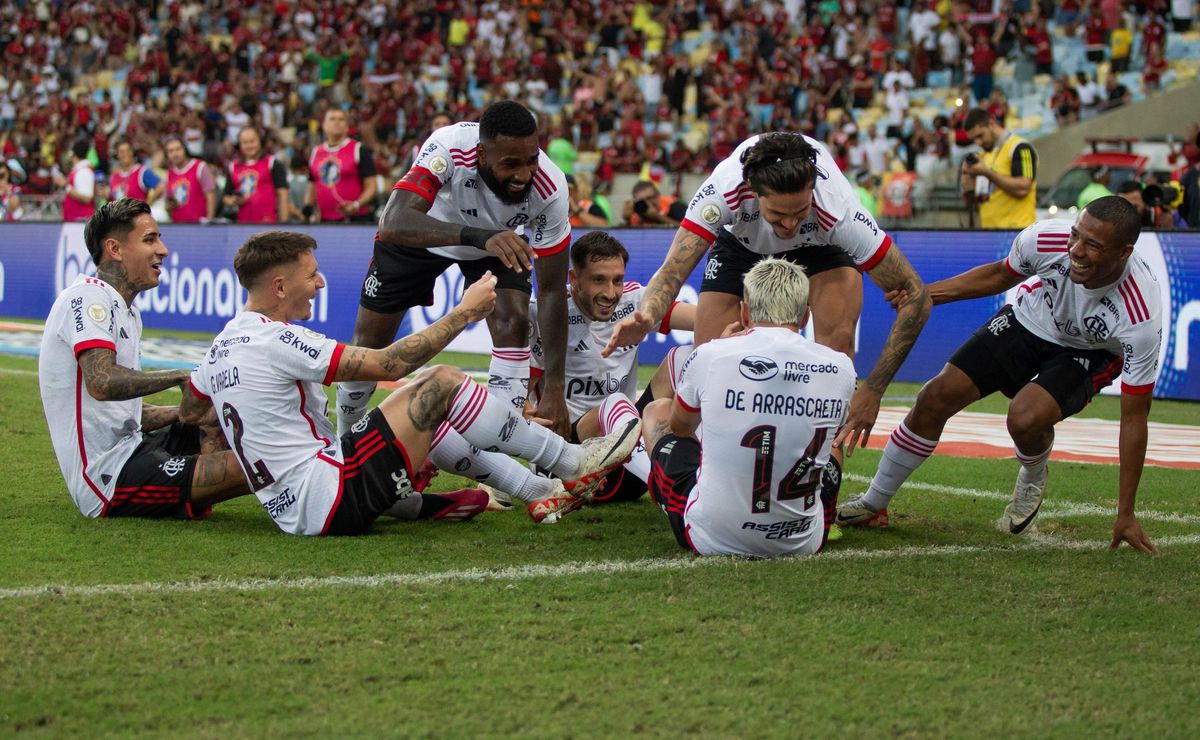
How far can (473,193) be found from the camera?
715cm

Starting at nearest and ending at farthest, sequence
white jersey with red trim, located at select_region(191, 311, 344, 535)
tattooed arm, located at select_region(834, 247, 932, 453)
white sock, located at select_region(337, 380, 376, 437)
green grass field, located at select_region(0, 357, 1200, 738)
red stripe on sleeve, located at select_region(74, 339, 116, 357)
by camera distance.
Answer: green grass field, located at select_region(0, 357, 1200, 738), white jersey with red trim, located at select_region(191, 311, 344, 535), red stripe on sleeve, located at select_region(74, 339, 116, 357), tattooed arm, located at select_region(834, 247, 932, 453), white sock, located at select_region(337, 380, 376, 437)

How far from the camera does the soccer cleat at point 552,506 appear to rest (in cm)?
637

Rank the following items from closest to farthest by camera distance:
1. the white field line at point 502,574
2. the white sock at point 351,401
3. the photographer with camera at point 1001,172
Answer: the white field line at point 502,574, the white sock at point 351,401, the photographer with camera at point 1001,172

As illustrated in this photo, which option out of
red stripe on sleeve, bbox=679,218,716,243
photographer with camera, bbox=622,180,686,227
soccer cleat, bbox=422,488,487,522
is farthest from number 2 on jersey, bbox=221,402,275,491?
photographer with camera, bbox=622,180,686,227

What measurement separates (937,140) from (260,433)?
19.0 m

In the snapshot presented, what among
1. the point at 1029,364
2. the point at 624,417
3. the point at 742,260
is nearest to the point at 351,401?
the point at 624,417

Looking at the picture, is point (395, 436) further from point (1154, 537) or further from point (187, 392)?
point (1154, 537)

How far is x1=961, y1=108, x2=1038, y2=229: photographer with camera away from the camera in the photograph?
1251 centimetres

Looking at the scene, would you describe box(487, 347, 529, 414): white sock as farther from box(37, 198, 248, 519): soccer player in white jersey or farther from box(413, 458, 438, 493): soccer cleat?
box(37, 198, 248, 519): soccer player in white jersey

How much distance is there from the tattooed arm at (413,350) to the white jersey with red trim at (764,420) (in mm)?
927

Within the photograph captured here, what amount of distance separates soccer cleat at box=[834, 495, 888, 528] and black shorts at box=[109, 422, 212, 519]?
2.93 meters

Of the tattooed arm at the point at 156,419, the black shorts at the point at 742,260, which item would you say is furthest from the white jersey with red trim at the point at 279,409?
the black shorts at the point at 742,260

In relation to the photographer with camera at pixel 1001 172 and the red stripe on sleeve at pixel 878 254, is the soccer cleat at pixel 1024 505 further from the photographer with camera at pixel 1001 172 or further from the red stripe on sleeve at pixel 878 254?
the photographer with camera at pixel 1001 172

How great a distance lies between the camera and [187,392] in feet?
19.0
